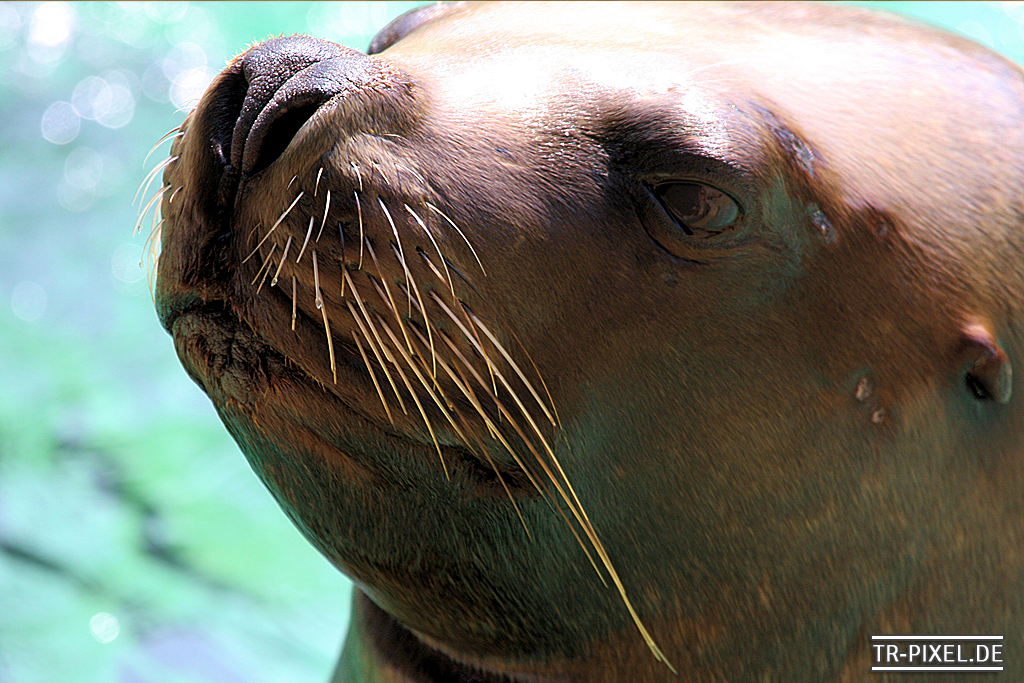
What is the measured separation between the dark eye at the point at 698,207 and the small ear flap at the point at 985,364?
17.7 inches

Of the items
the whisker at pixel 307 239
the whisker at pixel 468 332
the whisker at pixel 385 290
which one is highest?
the whisker at pixel 307 239

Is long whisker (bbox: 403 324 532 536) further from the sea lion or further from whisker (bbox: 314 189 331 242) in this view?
whisker (bbox: 314 189 331 242)

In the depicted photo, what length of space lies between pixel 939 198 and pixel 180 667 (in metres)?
2.66

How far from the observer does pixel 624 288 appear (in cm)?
166

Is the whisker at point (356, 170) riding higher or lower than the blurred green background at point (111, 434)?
higher

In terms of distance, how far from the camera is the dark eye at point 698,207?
5.33 feet

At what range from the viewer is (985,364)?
5.81 feet

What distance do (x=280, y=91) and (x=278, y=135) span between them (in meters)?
0.06

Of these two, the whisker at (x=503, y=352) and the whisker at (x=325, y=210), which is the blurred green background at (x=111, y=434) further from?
the whisker at (x=503, y=352)

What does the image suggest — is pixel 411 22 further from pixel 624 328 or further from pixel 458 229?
pixel 624 328

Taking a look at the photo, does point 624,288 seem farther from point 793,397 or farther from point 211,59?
point 211,59

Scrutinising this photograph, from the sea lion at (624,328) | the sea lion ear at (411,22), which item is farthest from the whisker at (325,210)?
the sea lion ear at (411,22)

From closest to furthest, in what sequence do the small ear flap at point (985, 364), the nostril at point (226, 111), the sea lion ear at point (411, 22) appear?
the nostril at point (226, 111) → the small ear flap at point (985, 364) → the sea lion ear at point (411, 22)

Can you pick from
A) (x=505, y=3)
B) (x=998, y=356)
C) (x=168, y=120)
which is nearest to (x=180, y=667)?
(x=505, y=3)
